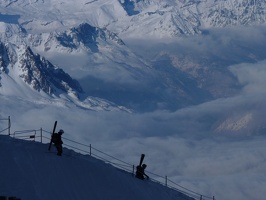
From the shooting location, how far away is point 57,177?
197 feet

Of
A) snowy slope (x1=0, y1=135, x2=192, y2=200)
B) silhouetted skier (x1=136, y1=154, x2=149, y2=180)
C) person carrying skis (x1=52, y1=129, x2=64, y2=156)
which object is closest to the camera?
snowy slope (x1=0, y1=135, x2=192, y2=200)

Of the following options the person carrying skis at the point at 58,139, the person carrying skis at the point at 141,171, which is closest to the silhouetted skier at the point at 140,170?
the person carrying skis at the point at 141,171

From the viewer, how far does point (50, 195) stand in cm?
5597

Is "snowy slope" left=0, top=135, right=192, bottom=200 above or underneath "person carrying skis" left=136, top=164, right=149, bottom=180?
underneath

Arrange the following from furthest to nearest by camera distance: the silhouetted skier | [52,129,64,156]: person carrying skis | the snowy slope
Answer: the silhouetted skier < [52,129,64,156]: person carrying skis < the snowy slope

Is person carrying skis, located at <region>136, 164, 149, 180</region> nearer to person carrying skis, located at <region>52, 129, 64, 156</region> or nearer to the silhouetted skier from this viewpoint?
the silhouetted skier

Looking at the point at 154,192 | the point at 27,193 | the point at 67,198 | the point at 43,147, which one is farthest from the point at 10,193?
the point at 154,192

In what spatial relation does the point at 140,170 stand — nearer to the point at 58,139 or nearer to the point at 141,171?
the point at 141,171

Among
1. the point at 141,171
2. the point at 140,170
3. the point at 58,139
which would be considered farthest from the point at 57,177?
the point at 141,171

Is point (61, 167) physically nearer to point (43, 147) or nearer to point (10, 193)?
point (43, 147)

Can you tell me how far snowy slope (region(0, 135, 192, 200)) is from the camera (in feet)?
182

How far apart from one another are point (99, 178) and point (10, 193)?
13008 mm

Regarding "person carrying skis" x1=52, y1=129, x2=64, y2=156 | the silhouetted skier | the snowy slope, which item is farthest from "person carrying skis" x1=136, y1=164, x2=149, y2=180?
"person carrying skis" x1=52, y1=129, x2=64, y2=156

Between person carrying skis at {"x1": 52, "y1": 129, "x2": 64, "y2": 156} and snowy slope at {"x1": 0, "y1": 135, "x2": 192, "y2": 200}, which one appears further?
person carrying skis at {"x1": 52, "y1": 129, "x2": 64, "y2": 156}
